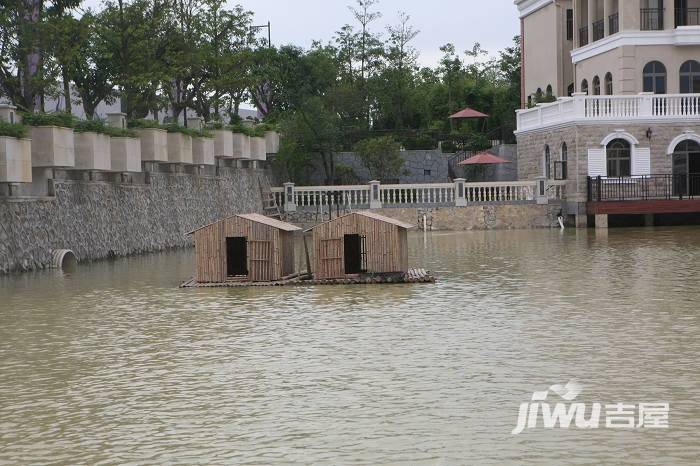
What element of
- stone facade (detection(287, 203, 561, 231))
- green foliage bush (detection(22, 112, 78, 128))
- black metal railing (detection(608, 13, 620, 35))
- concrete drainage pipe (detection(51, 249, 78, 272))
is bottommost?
concrete drainage pipe (detection(51, 249, 78, 272))

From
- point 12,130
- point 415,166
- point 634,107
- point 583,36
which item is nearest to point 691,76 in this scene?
point 634,107

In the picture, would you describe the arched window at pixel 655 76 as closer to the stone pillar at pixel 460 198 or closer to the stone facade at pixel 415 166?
the stone pillar at pixel 460 198

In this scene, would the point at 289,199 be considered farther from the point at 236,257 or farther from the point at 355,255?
the point at 355,255

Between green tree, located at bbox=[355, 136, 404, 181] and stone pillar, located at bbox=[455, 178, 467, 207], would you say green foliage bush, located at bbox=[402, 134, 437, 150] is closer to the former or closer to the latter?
green tree, located at bbox=[355, 136, 404, 181]

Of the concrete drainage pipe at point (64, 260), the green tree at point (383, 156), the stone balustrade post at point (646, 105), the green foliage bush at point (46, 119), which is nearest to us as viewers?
the green foliage bush at point (46, 119)

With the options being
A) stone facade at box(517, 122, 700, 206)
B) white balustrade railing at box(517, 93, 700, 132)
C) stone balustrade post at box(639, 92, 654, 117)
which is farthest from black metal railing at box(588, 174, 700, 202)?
stone balustrade post at box(639, 92, 654, 117)

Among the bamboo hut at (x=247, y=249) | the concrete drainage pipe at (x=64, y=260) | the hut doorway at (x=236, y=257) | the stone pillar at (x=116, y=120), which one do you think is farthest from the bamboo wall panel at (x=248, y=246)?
the stone pillar at (x=116, y=120)

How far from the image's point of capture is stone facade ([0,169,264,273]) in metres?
28.5

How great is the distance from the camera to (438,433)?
11.1m

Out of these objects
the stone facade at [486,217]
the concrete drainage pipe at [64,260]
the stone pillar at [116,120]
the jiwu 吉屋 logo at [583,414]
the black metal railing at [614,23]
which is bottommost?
the jiwu 吉屋 logo at [583,414]

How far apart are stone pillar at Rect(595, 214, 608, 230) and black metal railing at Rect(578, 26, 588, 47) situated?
465 inches

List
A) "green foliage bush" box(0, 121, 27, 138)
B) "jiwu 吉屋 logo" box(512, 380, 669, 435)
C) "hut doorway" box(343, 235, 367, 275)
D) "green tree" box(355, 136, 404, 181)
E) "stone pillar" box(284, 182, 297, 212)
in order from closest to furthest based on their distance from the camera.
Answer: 1. "jiwu 吉屋 logo" box(512, 380, 669, 435)
2. "hut doorway" box(343, 235, 367, 275)
3. "green foliage bush" box(0, 121, 27, 138)
4. "stone pillar" box(284, 182, 297, 212)
5. "green tree" box(355, 136, 404, 181)

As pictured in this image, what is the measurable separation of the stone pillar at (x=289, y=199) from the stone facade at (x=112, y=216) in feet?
8.59

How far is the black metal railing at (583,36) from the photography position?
54447mm
